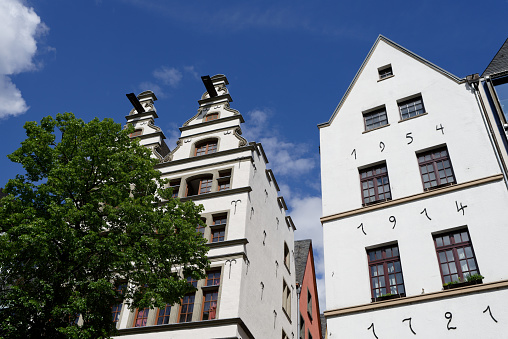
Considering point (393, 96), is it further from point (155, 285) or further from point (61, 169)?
point (61, 169)

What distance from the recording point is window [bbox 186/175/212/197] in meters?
24.7

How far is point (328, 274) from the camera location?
1462cm

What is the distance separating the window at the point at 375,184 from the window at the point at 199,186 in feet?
33.3

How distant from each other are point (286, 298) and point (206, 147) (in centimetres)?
993

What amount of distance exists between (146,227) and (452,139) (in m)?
10.9

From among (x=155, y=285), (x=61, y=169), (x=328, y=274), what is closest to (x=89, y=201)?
(x=61, y=169)

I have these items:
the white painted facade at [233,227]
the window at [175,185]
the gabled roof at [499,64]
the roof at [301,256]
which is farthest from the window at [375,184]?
the roof at [301,256]

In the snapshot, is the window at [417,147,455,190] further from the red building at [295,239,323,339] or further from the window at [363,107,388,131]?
the red building at [295,239,323,339]

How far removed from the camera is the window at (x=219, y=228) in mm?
22109

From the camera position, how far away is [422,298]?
41.3 feet

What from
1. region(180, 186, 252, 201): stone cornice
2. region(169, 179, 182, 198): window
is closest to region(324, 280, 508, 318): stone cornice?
region(180, 186, 252, 201): stone cornice

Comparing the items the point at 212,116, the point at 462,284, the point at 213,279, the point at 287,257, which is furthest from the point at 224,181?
the point at 462,284

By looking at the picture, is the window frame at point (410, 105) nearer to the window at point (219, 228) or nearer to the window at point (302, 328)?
the window at point (219, 228)

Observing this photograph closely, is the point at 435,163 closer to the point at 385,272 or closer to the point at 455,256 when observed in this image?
the point at 455,256
